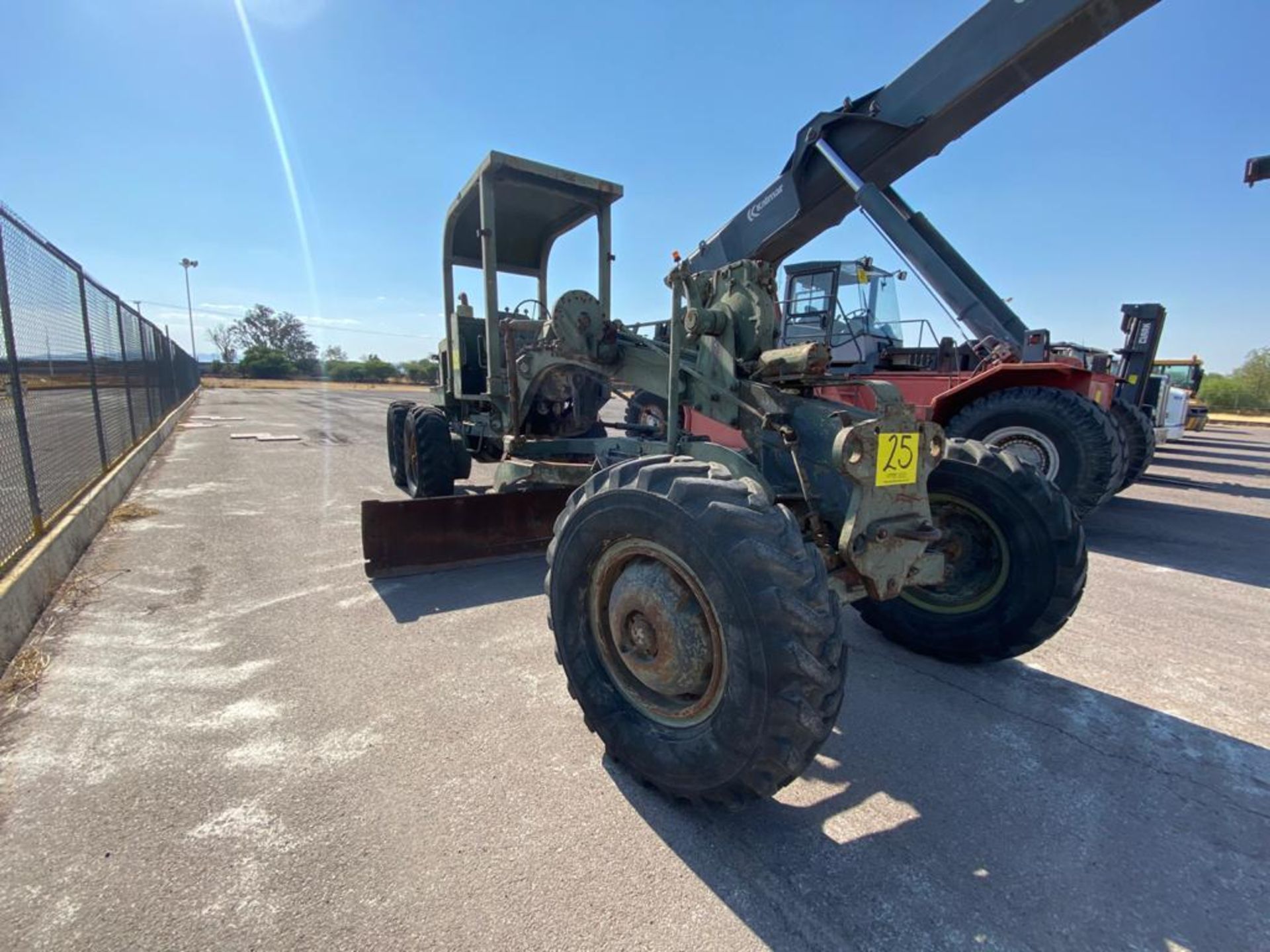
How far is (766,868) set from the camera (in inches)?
75.4

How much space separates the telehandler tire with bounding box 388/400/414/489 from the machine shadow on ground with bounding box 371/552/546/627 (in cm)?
306

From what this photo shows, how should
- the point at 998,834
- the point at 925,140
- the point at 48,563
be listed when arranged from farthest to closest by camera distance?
the point at 925,140, the point at 48,563, the point at 998,834

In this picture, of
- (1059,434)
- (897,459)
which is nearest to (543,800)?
(897,459)

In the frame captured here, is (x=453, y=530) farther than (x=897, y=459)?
Yes

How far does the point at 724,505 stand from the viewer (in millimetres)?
1962

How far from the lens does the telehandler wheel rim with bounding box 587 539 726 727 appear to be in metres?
2.14

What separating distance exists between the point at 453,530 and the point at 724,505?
3324 millimetres

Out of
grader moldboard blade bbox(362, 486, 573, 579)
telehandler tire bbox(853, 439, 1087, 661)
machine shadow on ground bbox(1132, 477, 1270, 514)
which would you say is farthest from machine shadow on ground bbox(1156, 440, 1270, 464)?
grader moldboard blade bbox(362, 486, 573, 579)

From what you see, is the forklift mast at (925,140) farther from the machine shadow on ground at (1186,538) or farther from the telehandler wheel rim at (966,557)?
the telehandler wheel rim at (966,557)

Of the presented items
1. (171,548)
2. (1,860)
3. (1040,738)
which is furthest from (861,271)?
(1,860)

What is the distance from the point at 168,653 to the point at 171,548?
2258 mm

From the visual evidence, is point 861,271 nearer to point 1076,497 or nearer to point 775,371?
point 1076,497

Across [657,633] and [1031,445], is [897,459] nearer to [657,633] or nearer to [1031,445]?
[657,633]

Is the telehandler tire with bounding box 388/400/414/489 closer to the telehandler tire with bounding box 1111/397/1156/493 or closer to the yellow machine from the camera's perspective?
the telehandler tire with bounding box 1111/397/1156/493
